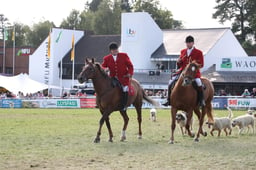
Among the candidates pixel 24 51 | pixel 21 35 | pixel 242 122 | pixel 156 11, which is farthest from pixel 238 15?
pixel 242 122

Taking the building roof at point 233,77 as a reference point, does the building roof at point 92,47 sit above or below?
above

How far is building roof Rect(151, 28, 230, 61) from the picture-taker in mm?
64938

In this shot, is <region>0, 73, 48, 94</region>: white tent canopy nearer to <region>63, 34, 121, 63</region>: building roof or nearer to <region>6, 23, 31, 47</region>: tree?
<region>63, 34, 121, 63</region>: building roof

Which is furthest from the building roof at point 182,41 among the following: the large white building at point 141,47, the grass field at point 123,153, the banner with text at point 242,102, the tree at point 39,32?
the grass field at point 123,153

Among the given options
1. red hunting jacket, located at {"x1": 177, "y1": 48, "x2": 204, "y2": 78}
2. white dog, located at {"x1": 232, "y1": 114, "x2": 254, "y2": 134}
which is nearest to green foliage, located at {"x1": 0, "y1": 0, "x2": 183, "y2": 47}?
white dog, located at {"x1": 232, "y1": 114, "x2": 254, "y2": 134}

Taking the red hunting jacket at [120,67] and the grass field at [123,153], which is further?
the red hunting jacket at [120,67]

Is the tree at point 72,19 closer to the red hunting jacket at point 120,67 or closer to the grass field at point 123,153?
the grass field at point 123,153

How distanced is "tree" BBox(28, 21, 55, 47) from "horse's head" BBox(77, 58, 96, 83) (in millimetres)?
89390

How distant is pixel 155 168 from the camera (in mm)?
9867

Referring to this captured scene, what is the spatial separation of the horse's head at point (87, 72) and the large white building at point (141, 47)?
Answer: 46.2 meters

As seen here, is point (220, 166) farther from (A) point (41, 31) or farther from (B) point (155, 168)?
(A) point (41, 31)

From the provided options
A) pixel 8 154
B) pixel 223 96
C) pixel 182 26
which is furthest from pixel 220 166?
pixel 182 26

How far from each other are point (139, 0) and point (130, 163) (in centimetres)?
8506

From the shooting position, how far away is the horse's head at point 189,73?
14.4 metres
